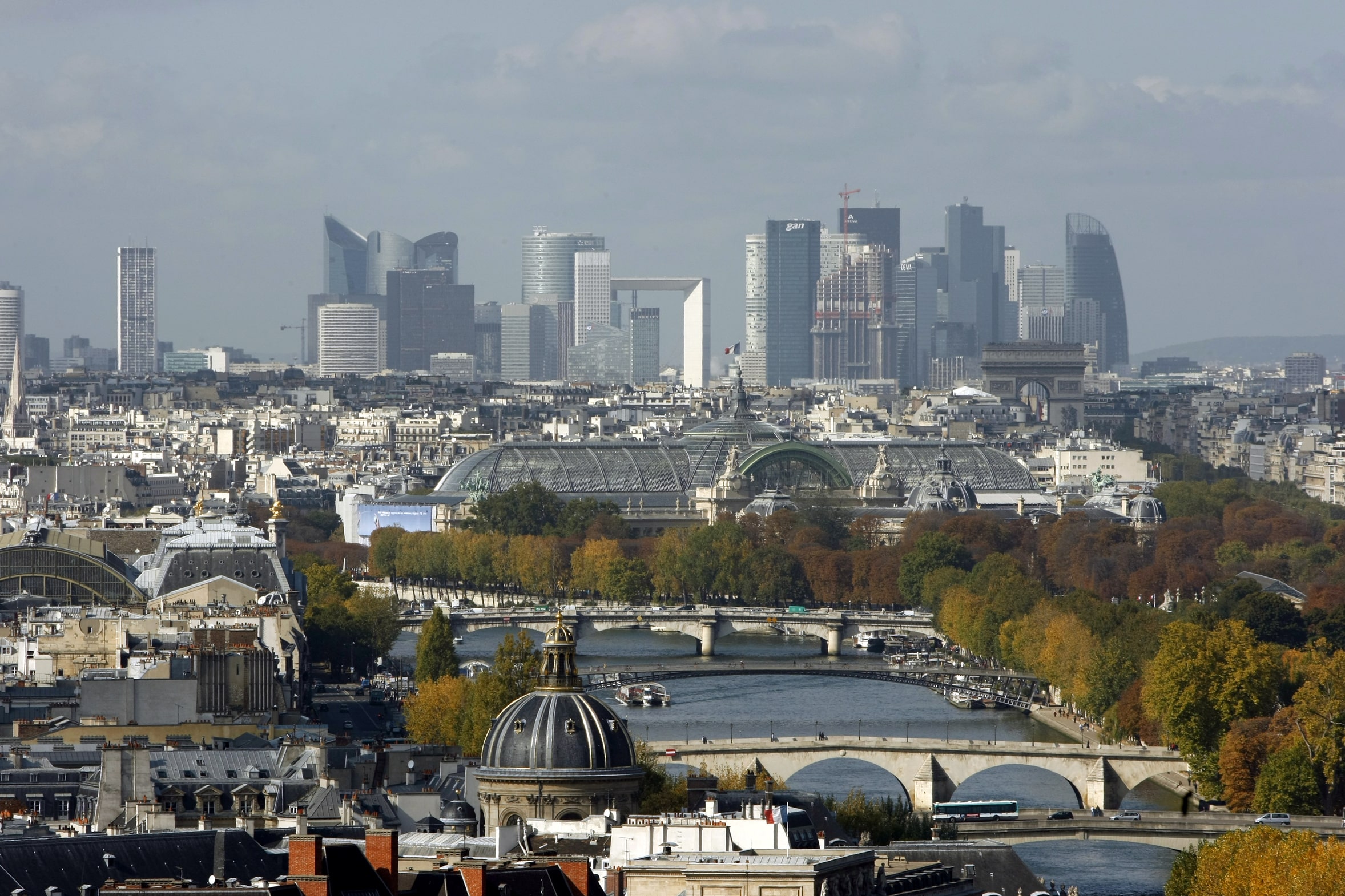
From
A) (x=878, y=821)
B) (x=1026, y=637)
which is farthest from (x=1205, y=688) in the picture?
(x=1026, y=637)

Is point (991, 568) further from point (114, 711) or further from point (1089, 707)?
point (114, 711)

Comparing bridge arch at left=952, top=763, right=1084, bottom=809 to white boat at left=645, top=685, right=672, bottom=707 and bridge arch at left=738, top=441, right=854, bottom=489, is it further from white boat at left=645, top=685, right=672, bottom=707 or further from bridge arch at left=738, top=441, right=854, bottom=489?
bridge arch at left=738, top=441, right=854, bottom=489

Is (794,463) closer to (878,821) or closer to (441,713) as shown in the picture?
(441,713)

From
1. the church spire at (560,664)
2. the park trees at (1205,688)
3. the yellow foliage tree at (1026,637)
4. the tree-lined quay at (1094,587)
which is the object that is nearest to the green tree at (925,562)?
the tree-lined quay at (1094,587)

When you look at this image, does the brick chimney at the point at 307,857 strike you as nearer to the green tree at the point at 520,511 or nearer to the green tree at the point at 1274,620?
the green tree at the point at 1274,620

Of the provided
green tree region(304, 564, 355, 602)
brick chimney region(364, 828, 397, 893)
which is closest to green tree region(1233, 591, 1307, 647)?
green tree region(304, 564, 355, 602)
